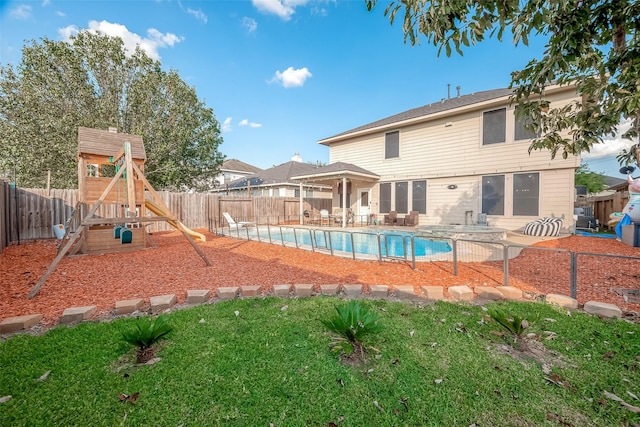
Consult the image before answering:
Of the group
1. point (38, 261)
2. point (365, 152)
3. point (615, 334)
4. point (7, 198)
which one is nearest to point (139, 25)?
point (7, 198)

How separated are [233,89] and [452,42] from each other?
636 inches

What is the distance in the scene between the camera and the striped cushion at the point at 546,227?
10.4 metres

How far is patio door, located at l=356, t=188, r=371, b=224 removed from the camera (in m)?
16.7

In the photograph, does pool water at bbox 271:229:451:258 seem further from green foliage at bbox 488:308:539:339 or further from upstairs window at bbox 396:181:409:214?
green foliage at bbox 488:308:539:339

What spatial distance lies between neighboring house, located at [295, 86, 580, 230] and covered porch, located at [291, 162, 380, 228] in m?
0.08

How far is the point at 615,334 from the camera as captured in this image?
2939 mm

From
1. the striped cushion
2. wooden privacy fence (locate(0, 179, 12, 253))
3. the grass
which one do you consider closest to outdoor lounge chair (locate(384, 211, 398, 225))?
the striped cushion

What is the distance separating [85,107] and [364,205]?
16.9 metres

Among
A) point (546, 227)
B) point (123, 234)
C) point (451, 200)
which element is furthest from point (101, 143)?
point (546, 227)

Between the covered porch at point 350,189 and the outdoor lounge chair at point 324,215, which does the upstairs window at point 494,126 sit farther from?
the outdoor lounge chair at point 324,215

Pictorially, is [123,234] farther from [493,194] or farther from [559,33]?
[493,194]

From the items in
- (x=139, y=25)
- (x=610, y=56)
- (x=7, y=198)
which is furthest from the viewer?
(x=139, y=25)

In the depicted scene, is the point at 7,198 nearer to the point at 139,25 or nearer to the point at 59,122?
the point at 59,122

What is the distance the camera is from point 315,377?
229 centimetres
